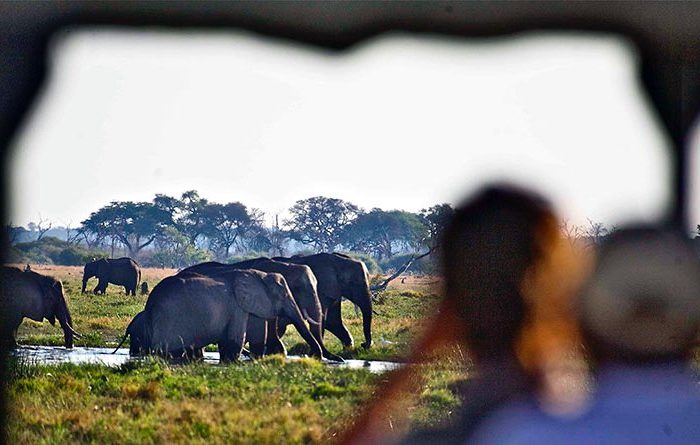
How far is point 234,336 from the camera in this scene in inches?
383

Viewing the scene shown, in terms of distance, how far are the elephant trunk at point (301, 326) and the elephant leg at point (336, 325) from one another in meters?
0.99

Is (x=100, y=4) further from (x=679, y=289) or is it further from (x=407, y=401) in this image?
(x=679, y=289)

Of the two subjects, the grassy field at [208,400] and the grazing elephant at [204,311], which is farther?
the grazing elephant at [204,311]

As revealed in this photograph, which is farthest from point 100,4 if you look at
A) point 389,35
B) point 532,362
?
point 532,362

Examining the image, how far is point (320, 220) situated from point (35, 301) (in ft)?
11.5

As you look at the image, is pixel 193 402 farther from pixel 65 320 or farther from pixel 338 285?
pixel 338 285

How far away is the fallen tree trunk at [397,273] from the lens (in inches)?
403

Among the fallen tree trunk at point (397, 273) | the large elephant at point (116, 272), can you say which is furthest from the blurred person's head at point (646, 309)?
the large elephant at point (116, 272)

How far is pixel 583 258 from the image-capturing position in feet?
27.7

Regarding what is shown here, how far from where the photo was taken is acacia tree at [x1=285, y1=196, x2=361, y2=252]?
9.05 metres

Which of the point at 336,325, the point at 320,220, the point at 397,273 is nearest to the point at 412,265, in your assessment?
the point at 397,273

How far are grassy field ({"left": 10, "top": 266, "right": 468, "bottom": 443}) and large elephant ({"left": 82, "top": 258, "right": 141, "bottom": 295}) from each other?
2.48 m

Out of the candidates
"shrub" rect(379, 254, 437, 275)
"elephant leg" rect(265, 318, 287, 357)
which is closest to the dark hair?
"shrub" rect(379, 254, 437, 275)

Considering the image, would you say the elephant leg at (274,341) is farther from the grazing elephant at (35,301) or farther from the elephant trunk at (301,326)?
the grazing elephant at (35,301)
